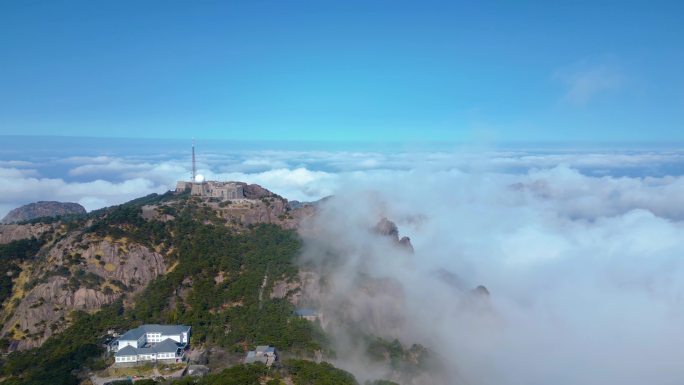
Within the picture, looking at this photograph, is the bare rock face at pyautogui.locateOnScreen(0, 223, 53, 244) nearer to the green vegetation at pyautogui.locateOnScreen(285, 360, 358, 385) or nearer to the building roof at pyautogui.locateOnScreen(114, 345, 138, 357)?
the building roof at pyautogui.locateOnScreen(114, 345, 138, 357)

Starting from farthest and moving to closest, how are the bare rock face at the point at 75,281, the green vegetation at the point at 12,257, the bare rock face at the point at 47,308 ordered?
the green vegetation at the point at 12,257
the bare rock face at the point at 75,281
the bare rock face at the point at 47,308

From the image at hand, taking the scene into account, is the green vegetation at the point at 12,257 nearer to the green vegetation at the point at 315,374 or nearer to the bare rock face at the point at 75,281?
the bare rock face at the point at 75,281

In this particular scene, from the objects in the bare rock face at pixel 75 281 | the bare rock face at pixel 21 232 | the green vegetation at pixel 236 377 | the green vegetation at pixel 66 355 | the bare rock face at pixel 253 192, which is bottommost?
the green vegetation at pixel 66 355

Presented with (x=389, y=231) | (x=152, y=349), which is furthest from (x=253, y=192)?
(x=152, y=349)

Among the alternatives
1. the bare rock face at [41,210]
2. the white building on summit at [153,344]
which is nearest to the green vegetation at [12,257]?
the white building on summit at [153,344]

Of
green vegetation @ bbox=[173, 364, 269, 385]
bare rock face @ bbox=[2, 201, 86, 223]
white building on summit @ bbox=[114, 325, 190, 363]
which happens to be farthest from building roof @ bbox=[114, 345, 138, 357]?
bare rock face @ bbox=[2, 201, 86, 223]

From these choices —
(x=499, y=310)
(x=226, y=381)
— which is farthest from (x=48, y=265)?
(x=499, y=310)
